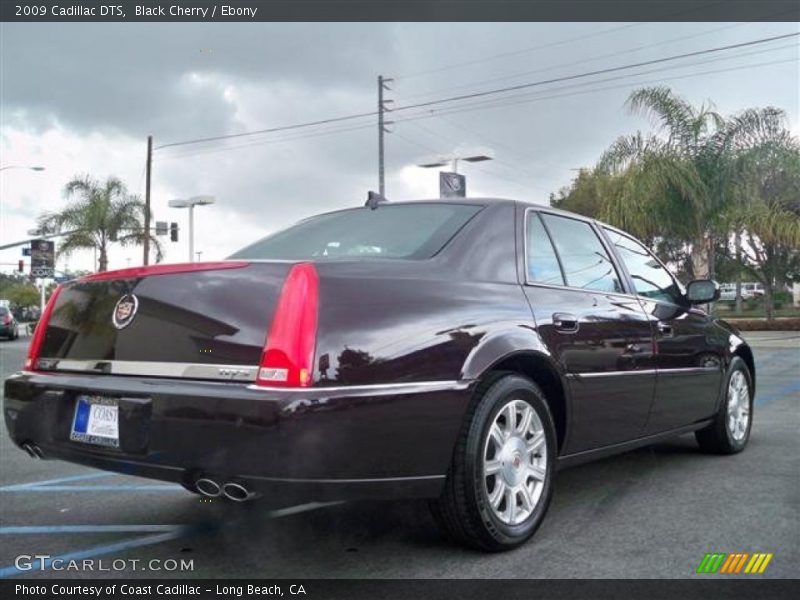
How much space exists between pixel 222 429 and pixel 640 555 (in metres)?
1.76

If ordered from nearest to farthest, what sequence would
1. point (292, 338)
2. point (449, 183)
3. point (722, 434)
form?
point (292, 338), point (722, 434), point (449, 183)

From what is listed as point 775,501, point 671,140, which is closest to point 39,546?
point 775,501

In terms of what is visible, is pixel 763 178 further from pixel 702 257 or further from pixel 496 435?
pixel 496 435

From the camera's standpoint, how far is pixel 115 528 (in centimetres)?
373

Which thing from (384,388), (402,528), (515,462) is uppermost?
(384,388)

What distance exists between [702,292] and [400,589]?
306 centimetres

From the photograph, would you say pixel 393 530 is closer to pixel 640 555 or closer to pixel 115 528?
pixel 640 555

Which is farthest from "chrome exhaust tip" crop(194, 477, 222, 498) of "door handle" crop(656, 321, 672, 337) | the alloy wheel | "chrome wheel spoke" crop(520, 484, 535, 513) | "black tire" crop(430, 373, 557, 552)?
"door handle" crop(656, 321, 672, 337)

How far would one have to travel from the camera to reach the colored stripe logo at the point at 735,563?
306cm

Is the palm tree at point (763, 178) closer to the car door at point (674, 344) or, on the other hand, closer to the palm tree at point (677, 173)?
the palm tree at point (677, 173)

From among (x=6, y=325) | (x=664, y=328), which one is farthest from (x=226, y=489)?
(x=6, y=325)

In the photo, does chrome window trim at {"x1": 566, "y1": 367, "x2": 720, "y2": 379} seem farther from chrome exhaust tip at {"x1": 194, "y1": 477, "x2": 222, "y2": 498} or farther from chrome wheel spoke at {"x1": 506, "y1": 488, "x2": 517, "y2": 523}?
chrome exhaust tip at {"x1": 194, "y1": 477, "x2": 222, "y2": 498}

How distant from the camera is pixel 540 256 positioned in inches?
155

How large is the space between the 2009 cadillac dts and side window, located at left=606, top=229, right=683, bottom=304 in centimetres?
66
